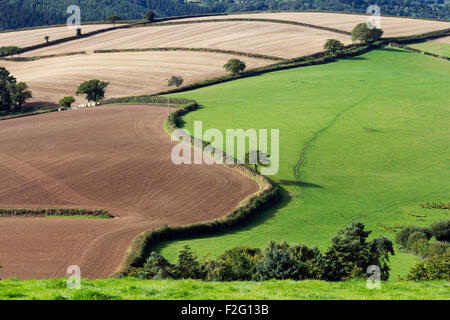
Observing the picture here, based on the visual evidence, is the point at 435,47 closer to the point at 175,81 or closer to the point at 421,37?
the point at 421,37

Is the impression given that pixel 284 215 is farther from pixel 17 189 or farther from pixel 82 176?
pixel 17 189

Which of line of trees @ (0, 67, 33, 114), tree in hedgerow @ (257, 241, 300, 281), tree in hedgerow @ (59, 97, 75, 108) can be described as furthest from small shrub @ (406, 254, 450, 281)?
line of trees @ (0, 67, 33, 114)

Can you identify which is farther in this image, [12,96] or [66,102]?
[66,102]

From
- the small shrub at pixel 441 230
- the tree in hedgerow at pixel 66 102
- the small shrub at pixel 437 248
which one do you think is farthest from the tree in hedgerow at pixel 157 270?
the tree in hedgerow at pixel 66 102

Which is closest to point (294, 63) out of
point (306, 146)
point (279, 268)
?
point (306, 146)

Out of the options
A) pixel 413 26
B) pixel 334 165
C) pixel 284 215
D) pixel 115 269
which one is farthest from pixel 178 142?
pixel 413 26

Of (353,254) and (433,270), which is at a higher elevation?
(433,270)

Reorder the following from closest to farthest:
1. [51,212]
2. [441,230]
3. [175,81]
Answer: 1. [441,230]
2. [51,212]
3. [175,81]

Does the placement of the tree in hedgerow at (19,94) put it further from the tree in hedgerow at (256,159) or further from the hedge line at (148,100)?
the tree in hedgerow at (256,159)

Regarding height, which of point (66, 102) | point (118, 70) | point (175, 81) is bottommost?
point (66, 102)
